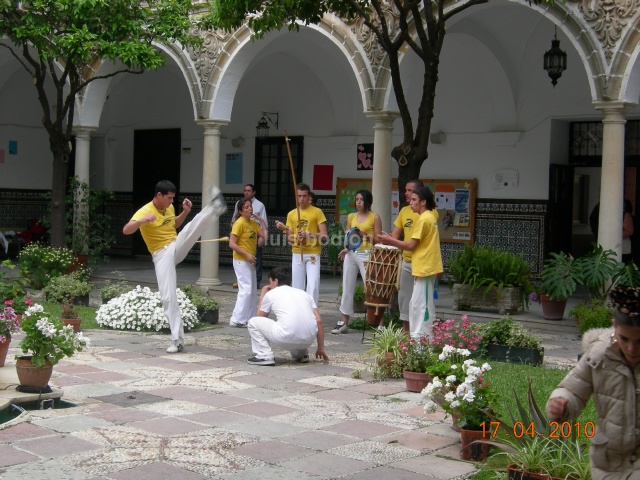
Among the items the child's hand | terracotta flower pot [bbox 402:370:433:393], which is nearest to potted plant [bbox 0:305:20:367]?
terracotta flower pot [bbox 402:370:433:393]

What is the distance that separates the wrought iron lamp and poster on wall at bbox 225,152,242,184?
0.77m

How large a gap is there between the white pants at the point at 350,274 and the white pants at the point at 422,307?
198 centimetres

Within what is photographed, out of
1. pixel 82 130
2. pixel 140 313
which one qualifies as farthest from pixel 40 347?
pixel 82 130

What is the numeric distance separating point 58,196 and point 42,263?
1.51 metres

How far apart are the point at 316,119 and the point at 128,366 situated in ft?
36.0

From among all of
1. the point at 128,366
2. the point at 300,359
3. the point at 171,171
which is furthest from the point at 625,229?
the point at 171,171

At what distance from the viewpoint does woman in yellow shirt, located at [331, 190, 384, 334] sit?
37.7 ft

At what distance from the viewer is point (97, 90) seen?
17.8 meters

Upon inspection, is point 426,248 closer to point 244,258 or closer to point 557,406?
point 244,258

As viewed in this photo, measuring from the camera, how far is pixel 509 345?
30.8 ft

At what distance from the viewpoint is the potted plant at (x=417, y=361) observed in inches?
317

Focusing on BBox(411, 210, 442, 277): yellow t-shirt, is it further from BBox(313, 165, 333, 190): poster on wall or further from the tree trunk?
BBox(313, 165, 333, 190): poster on wall

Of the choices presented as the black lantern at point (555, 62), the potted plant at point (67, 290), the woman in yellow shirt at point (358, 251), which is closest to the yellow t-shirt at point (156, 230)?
the woman in yellow shirt at point (358, 251)

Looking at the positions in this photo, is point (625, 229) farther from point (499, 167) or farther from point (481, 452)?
point (481, 452)
